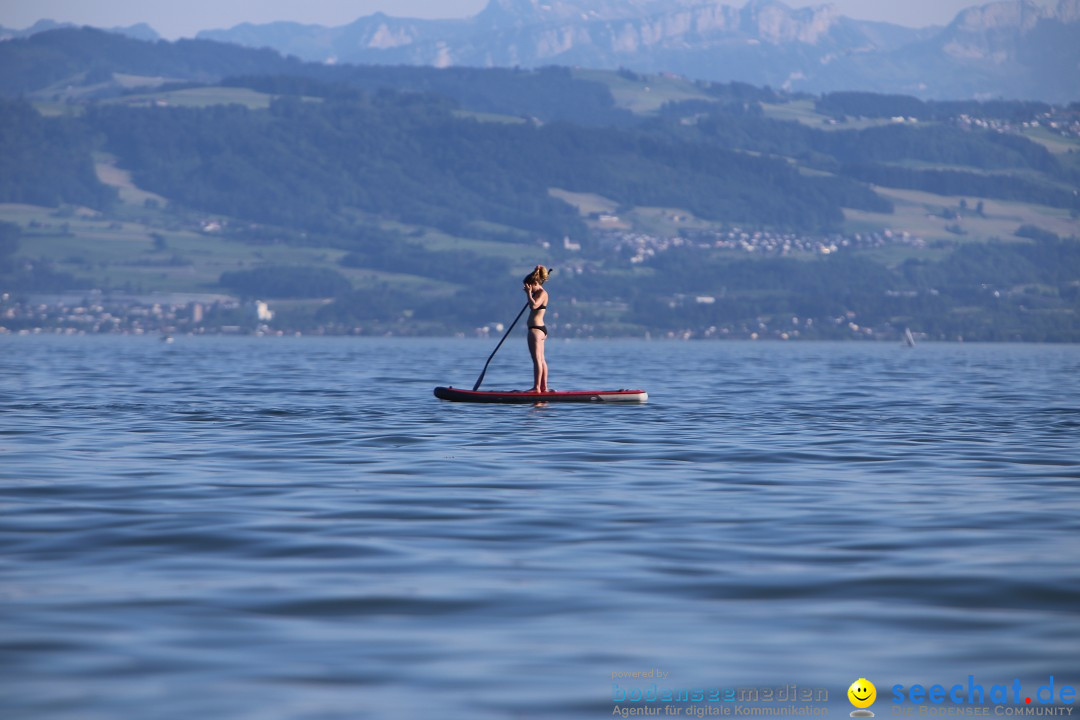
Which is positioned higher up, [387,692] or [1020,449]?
[387,692]

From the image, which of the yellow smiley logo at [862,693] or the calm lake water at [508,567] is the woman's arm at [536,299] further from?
the yellow smiley logo at [862,693]

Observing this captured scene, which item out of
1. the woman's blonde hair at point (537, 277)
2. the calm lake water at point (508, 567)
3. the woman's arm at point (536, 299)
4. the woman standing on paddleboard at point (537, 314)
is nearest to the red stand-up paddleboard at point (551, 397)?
the woman standing on paddleboard at point (537, 314)

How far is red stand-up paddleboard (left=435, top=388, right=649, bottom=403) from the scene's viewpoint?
3378cm

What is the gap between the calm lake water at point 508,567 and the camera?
9664 millimetres

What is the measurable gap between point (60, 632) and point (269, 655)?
5.30 feet

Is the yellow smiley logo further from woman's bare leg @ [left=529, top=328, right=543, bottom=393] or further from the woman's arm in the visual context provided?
the woman's arm

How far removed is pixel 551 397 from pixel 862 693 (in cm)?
2445

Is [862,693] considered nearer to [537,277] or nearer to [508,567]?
[508,567]

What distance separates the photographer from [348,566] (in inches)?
521

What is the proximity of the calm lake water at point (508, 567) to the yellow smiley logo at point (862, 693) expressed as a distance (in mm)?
70

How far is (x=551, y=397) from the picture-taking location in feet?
111

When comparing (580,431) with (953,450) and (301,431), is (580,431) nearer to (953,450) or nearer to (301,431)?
(301,431)

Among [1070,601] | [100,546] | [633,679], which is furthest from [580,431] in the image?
[633,679]

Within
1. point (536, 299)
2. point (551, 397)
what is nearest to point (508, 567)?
point (536, 299)
